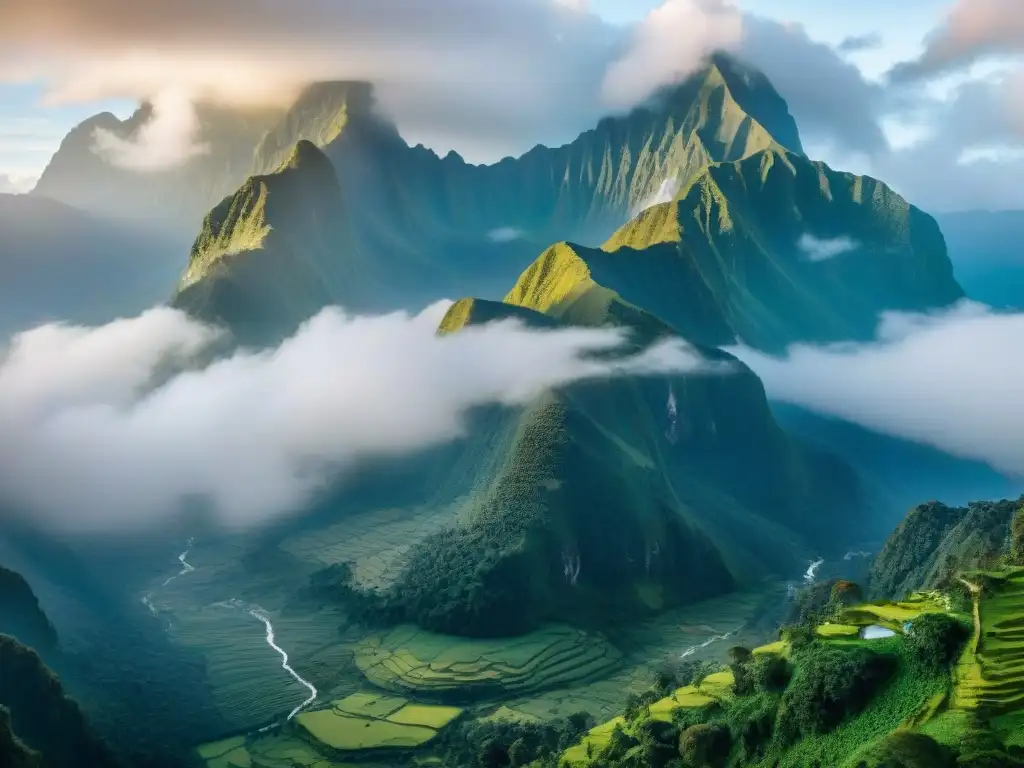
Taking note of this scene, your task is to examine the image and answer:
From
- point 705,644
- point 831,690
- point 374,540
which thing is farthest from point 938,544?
point 374,540

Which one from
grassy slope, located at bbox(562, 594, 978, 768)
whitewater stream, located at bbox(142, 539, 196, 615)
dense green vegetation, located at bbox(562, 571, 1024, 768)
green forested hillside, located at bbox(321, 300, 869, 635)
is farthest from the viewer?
whitewater stream, located at bbox(142, 539, 196, 615)

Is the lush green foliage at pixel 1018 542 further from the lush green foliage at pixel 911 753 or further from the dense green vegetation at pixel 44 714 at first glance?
the dense green vegetation at pixel 44 714

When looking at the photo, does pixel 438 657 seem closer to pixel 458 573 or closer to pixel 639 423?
pixel 458 573

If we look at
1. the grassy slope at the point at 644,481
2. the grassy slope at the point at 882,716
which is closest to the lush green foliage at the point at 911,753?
the grassy slope at the point at 882,716

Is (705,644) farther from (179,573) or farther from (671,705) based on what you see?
(179,573)

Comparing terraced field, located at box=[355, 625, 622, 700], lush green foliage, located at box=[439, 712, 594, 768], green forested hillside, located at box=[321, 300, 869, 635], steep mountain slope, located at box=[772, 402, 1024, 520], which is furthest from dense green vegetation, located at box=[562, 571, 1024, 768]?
steep mountain slope, located at box=[772, 402, 1024, 520]

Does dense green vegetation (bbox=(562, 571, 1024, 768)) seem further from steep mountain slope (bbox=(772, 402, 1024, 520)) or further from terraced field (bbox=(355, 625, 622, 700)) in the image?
steep mountain slope (bbox=(772, 402, 1024, 520))
